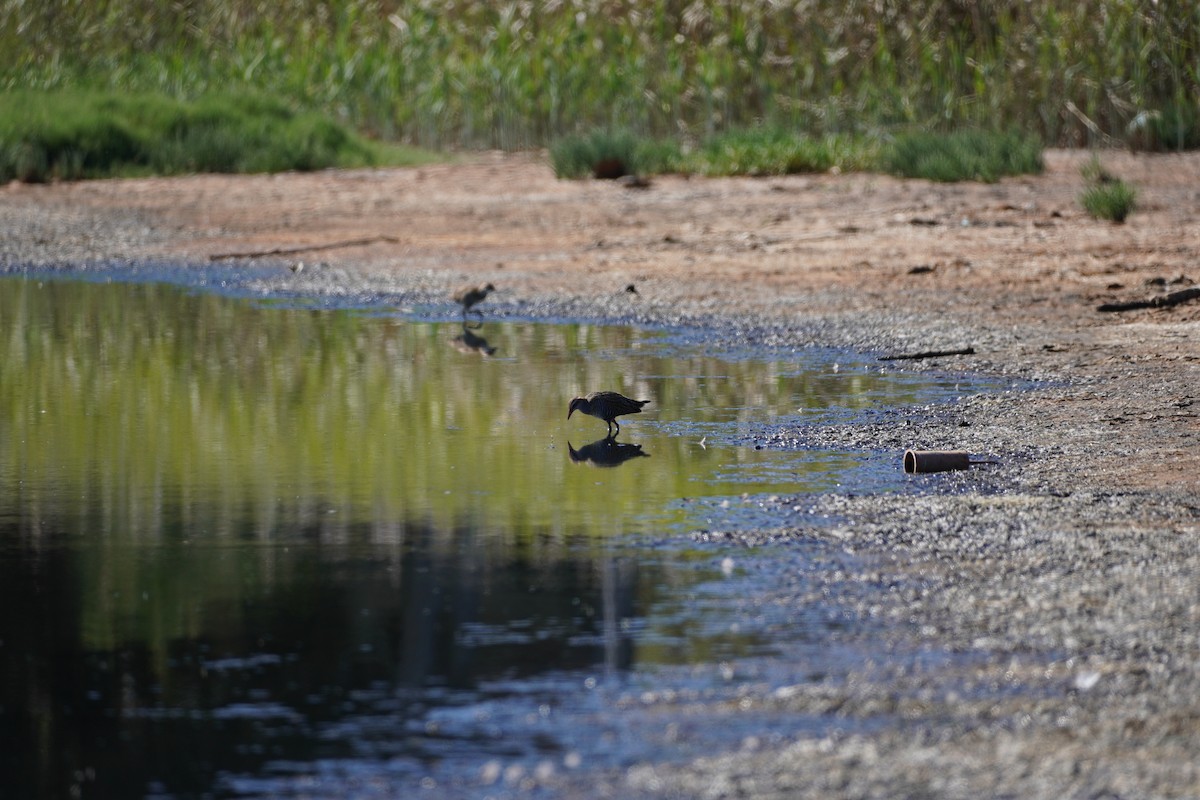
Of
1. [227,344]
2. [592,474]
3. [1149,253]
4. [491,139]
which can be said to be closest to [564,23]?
[491,139]

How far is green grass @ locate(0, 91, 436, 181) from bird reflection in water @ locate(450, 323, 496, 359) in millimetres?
9825

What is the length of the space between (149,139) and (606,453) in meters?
14.0

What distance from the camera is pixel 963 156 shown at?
15727 millimetres

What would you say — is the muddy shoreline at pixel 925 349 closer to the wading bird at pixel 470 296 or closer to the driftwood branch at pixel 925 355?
the driftwood branch at pixel 925 355

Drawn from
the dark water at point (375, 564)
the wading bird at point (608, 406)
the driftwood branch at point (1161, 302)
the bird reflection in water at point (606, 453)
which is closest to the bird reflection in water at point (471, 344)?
the dark water at point (375, 564)

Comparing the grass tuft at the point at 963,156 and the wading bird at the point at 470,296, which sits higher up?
the grass tuft at the point at 963,156

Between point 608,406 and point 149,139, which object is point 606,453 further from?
point 149,139

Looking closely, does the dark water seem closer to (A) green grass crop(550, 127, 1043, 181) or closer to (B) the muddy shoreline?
(B) the muddy shoreline

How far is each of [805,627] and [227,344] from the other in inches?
228

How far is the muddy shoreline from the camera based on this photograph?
3.46m

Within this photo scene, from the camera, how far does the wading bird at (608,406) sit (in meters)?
6.73

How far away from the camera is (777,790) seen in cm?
321

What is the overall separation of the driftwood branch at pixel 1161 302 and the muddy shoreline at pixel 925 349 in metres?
0.06

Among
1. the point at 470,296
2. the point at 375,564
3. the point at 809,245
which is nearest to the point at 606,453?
the point at 375,564
